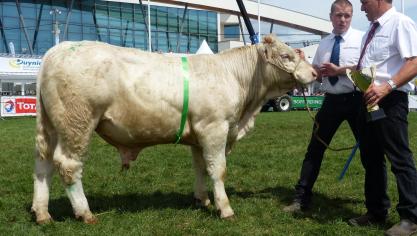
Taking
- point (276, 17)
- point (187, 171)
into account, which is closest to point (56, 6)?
point (276, 17)

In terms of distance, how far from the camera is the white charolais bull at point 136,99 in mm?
4992

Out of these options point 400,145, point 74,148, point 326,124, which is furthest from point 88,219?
point 400,145

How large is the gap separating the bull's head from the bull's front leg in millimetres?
946

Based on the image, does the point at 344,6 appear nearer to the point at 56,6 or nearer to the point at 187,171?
the point at 187,171

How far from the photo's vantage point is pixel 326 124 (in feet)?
19.5

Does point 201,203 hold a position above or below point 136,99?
below

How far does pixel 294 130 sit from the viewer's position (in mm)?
16141

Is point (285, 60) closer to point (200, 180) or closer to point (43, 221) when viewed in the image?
point (200, 180)

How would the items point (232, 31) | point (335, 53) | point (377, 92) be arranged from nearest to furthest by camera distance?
point (377, 92) → point (335, 53) → point (232, 31)

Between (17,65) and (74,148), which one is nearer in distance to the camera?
(74,148)

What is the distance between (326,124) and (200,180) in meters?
1.67

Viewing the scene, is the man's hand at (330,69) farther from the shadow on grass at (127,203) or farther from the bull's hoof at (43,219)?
the bull's hoof at (43,219)

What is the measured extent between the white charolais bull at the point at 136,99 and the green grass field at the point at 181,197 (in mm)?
333

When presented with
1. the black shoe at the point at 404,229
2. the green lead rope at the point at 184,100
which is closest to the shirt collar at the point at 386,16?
the black shoe at the point at 404,229
